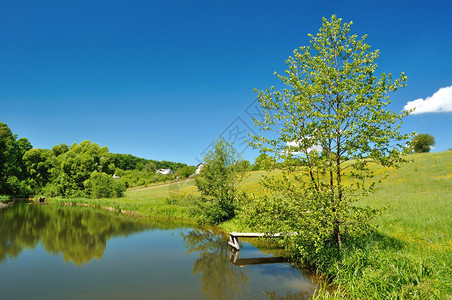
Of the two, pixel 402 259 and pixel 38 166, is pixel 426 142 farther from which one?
pixel 38 166

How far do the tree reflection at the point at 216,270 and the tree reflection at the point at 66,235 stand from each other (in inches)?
249

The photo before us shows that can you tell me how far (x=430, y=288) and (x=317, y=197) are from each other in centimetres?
412

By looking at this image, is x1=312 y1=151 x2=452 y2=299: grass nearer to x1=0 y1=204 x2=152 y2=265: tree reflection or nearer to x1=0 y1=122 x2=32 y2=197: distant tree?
x1=0 y1=204 x2=152 y2=265: tree reflection

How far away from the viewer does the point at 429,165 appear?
34688mm

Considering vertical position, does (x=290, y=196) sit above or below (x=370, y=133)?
below

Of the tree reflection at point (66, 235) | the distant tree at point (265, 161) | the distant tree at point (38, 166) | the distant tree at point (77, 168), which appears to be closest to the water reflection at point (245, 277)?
the distant tree at point (265, 161)

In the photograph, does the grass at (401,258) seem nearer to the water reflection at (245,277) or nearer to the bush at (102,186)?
the water reflection at (245,277)

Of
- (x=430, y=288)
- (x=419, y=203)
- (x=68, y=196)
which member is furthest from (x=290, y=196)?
(x=68, y=196)

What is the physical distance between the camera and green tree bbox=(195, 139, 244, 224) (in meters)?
24.8

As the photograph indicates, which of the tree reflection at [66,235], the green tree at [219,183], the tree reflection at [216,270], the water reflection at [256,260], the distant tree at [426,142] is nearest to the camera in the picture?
the tree reflection at [216,270]

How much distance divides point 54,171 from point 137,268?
5523 cm

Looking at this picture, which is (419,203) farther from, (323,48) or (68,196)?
(68,196)

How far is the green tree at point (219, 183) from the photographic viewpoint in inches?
974

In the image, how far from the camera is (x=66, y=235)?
2184 cm
